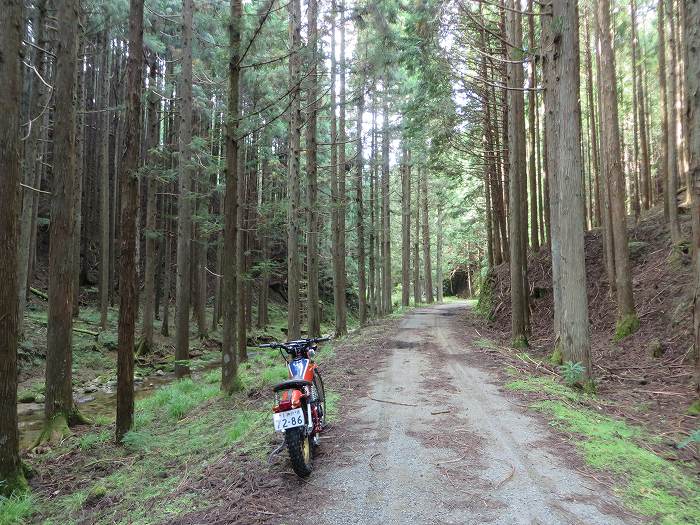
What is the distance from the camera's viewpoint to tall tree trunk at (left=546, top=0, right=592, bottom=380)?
743 cm

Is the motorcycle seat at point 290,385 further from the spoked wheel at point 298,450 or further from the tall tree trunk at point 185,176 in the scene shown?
the tall tree trunk at point 185,176

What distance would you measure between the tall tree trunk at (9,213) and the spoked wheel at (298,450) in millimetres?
3813

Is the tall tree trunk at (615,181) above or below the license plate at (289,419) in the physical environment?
above

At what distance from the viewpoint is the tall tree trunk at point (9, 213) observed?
512cm

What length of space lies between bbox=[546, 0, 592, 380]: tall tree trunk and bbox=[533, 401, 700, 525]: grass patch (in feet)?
6.76

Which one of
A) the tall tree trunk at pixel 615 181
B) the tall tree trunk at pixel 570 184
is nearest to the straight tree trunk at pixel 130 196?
the tall tree trunk at pixel 570 184

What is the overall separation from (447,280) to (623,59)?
4234 cm

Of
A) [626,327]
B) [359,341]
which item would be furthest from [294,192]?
[626,327]

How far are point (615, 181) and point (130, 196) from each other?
1093cm

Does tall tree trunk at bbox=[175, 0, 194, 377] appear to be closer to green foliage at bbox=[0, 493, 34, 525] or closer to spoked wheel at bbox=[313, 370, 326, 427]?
green foliage at bbox=[0, 493, 34, 525]

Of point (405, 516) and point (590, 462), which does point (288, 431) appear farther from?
point (590, 462)

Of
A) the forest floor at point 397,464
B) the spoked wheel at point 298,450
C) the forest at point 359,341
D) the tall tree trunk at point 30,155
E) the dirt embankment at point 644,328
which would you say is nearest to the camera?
the forest floor at point 397,464

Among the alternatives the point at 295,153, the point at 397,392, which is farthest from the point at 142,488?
the point at 295,153

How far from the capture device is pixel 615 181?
36.1 feet
